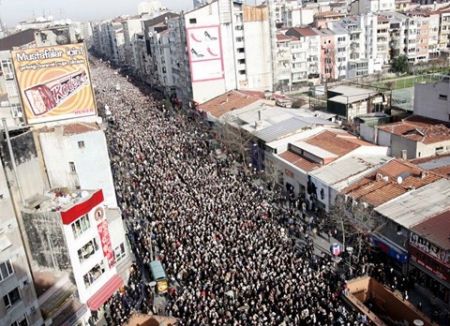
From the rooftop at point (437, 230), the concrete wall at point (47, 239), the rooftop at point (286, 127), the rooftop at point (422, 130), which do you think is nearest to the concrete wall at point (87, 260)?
the concrete wall at point (47, 239)

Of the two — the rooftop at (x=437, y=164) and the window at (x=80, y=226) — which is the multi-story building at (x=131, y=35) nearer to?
the rooftop at (x=437, y=164)

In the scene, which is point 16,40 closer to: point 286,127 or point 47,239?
point 286,127

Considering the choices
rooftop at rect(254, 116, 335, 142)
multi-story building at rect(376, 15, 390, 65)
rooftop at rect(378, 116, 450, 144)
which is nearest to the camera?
rooftop at rect(378, 116, 450, 144)

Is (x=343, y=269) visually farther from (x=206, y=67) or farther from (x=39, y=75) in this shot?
(x=206, y=67)

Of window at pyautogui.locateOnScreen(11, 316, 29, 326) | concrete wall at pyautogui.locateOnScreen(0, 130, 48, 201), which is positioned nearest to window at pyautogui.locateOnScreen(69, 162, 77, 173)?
concrete wall at pyautogui.locateOnScreen(0, 130, 48, 201)

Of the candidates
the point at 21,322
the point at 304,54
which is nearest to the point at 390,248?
the point at 21,322

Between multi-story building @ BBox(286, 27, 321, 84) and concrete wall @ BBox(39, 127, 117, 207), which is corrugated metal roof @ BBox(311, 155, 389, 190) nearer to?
concrete wall @ BBox(39, 127, 117, 207)
